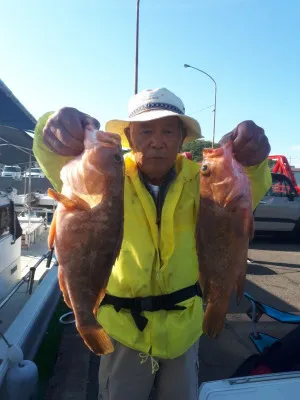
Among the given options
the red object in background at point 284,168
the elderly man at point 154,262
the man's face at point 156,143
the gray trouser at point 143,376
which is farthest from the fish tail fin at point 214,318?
the red object in background at point 284,168

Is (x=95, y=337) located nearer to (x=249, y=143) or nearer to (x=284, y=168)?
(x=249, y=143)

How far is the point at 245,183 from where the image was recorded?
1.93 metres

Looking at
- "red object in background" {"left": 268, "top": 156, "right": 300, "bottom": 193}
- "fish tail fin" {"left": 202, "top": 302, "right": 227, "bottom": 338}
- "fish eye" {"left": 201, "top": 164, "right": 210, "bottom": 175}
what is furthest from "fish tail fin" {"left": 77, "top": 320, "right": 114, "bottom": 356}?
"red object in background" {"left": 268, "top": 156, "right": 300, "bottom": 193}

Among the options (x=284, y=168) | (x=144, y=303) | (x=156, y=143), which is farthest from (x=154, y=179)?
(x=284, y=168)

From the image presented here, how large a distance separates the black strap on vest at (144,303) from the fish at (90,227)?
12.2 inches

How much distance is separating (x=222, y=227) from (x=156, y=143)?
57cm

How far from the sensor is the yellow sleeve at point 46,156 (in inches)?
82.0

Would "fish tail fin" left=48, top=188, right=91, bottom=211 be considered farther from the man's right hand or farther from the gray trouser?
the gray trouser

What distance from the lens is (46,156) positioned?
2.11m

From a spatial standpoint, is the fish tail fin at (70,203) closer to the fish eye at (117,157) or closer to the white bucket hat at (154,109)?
the fish eye at (117,157)

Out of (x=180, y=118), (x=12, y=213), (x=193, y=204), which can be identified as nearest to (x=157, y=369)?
(x=193, y=204)

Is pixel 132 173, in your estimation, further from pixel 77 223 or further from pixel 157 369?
pixel 157 369

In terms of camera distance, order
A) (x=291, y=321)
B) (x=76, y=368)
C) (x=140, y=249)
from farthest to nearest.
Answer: (x=76, y=368), (x=291, y=321), (x=140, y=249)

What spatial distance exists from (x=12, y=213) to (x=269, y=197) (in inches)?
338
